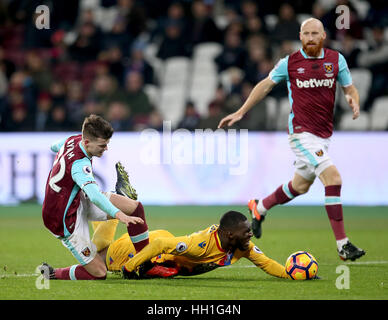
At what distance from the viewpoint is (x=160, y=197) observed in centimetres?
1327

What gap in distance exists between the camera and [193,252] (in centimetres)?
629

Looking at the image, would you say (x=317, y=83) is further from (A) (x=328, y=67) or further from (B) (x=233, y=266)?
(B) (x=233, y=266)

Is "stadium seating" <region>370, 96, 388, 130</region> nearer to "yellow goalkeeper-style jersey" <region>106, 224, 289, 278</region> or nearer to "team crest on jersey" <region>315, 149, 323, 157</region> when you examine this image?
"team crest on jersey" <region>315, 149, 323, 157</region>

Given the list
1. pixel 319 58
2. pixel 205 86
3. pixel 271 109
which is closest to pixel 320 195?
pixel 271 109

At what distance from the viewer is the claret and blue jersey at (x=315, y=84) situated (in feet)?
25.1

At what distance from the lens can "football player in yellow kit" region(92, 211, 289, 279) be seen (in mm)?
6199

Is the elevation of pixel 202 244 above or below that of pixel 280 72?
below

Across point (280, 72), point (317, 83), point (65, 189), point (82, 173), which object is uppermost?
point (280, 72)

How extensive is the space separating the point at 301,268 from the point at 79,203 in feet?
6.20

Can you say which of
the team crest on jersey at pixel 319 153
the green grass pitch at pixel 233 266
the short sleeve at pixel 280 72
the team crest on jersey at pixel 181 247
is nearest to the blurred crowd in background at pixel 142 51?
the green grass pitch at pixel 233 266

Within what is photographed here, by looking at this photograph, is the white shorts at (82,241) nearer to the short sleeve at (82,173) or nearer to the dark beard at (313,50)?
the short sleeve at (82,173)

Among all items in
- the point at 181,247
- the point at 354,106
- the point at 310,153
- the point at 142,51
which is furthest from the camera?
the point at 142,51

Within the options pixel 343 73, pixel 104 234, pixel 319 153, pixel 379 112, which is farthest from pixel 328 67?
pixel 379 112

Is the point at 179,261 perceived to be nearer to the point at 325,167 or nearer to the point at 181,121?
the point at 325,167
